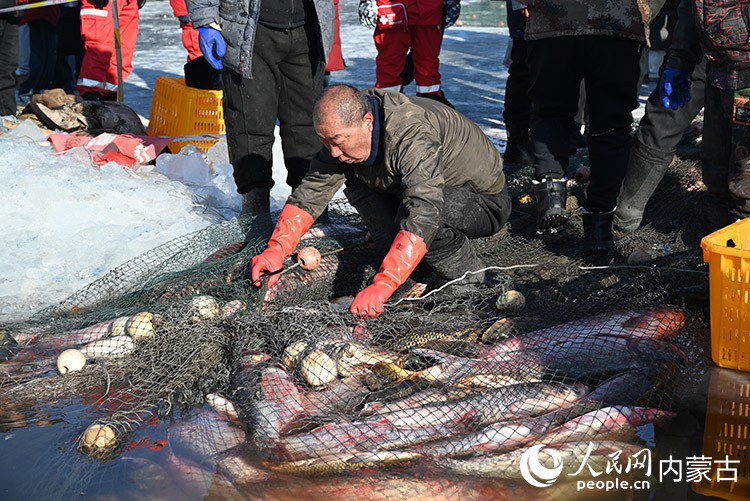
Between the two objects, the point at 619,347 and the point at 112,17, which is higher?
the point at 112,17

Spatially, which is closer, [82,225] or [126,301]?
[126,301]

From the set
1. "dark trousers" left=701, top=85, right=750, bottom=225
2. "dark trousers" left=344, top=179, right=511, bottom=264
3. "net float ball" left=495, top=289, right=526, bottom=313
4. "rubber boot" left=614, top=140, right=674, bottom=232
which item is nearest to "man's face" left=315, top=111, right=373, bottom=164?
"dark trousers" left=344, top=179, right=511, bottom=264

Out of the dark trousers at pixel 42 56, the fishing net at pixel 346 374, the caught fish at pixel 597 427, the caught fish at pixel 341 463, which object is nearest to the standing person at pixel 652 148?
the fishing net at pixel 346 374

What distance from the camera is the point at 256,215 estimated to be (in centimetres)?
570

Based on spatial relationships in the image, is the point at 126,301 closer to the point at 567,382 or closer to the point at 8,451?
the point at 8,451

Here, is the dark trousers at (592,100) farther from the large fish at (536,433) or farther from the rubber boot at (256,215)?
the large fish at (536,433)

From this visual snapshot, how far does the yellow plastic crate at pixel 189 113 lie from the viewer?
25.3ft

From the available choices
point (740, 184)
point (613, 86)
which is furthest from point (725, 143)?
point (613, 86)

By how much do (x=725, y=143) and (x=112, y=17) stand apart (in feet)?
20.4

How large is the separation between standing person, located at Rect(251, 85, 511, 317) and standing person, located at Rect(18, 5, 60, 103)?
668 centimetres

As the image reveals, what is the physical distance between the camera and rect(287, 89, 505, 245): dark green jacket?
441 centimetres

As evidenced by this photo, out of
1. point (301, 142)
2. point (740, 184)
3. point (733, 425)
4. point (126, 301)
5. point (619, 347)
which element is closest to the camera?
point (733, 425)

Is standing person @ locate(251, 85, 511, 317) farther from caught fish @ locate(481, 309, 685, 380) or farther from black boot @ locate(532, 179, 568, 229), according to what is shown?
caught fish @ locate(481, 309, 685, 380)

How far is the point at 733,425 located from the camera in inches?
146
